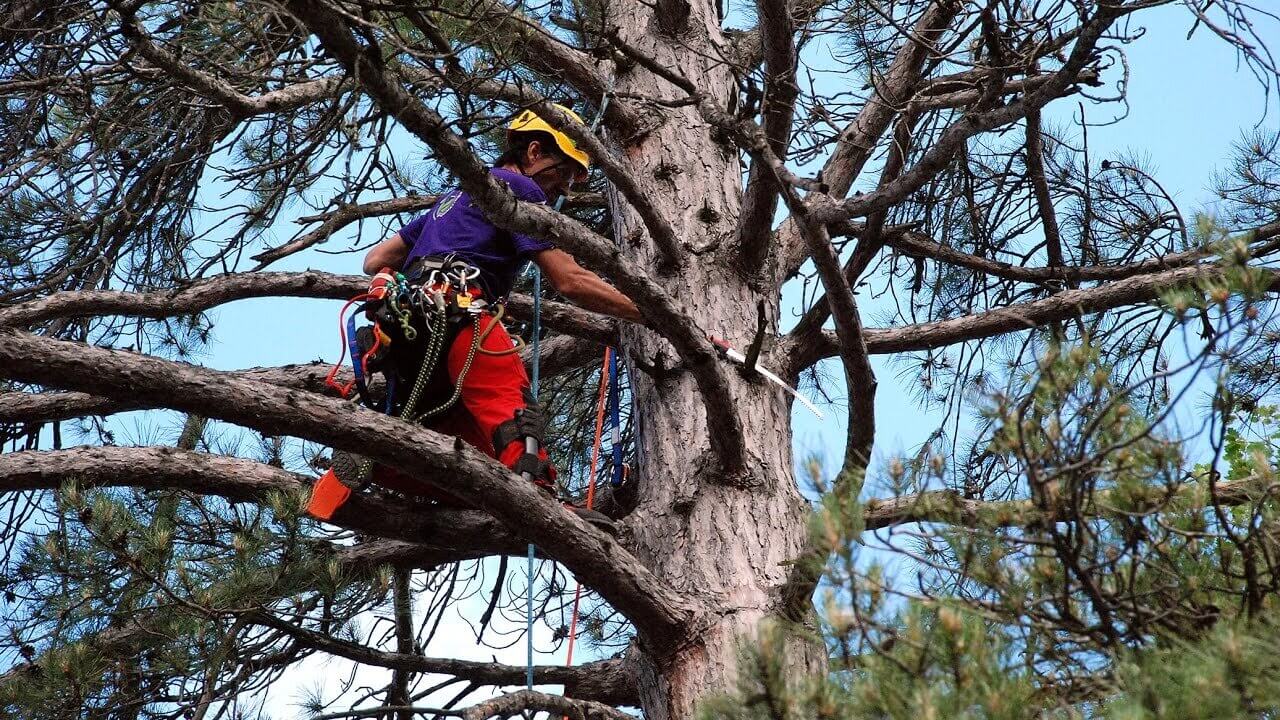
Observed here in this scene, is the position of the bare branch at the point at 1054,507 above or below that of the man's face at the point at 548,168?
below

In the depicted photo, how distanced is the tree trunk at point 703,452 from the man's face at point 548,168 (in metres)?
0.28

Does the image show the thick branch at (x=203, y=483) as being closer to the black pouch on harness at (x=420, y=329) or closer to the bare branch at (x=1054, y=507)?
the black pouch on harness at (x=420, y=329)

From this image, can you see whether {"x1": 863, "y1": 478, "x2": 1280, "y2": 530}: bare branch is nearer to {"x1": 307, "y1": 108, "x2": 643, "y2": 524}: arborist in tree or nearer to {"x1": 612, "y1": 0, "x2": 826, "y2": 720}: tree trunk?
{"x1": 612, "y1": 0, "x2": 826, "y2": 720}: tree trunk

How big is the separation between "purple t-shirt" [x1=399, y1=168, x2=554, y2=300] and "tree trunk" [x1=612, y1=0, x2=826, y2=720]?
18.5 inches

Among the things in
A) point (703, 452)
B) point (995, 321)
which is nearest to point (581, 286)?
point (703, 452)

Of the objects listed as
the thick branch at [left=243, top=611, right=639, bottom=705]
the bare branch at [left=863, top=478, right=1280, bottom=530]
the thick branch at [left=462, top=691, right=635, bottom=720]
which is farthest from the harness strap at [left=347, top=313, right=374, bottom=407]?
the bare branch at [left=863, top=478, right=1280, bottom=530]

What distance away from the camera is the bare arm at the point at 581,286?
148 inches

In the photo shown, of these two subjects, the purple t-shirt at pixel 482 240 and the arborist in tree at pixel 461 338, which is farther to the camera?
the purple t-shirt at pixel 482 240

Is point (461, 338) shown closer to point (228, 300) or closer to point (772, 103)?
point (228, 300)

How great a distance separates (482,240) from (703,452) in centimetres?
93

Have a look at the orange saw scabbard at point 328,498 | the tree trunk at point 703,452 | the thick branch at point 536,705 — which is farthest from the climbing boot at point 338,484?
the tree trunk at point 703,452

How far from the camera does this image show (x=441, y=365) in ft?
12.6

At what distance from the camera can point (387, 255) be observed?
14.2 ft

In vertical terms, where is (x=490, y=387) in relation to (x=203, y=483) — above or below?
above
